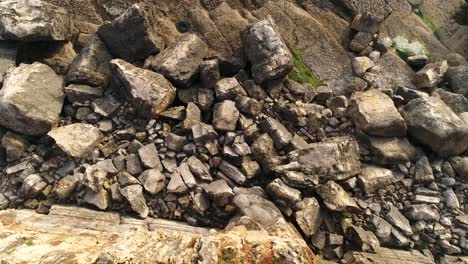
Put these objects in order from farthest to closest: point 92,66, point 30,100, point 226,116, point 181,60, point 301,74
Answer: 1. point 301,74
2. point 92,66
3. point 181,60
4. point 226,116
5. point 30,100

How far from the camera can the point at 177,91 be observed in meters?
12.7

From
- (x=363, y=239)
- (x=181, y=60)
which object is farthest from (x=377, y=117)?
(x=181, y=60)

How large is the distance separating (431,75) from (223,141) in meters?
8.45

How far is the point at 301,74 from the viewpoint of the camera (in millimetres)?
13711

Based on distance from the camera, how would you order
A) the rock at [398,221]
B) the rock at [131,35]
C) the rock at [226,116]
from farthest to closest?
the rock at [131,35]
the rock at [226,116]
the rock at [398,221]

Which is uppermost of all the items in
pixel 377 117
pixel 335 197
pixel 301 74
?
pixel 377 117

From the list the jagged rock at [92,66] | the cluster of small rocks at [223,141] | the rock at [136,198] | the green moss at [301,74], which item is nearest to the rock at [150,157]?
the cluster of small rocks at [223,141]

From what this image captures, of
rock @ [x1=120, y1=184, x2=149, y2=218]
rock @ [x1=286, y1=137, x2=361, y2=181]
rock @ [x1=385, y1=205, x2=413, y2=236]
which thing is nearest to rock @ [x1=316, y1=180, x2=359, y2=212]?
rock @ [x1=286, y1=137, x2=361, y2=181]

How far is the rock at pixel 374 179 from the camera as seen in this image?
459 inches

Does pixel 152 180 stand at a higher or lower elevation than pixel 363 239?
lower

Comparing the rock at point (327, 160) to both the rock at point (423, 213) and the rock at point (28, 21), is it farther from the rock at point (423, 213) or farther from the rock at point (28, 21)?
the rock at point (28, 21)

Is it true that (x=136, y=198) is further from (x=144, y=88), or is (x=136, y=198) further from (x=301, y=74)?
(x=301, y=74)

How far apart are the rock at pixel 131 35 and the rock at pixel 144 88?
859mm

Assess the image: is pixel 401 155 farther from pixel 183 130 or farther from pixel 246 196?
pixel 183 130
